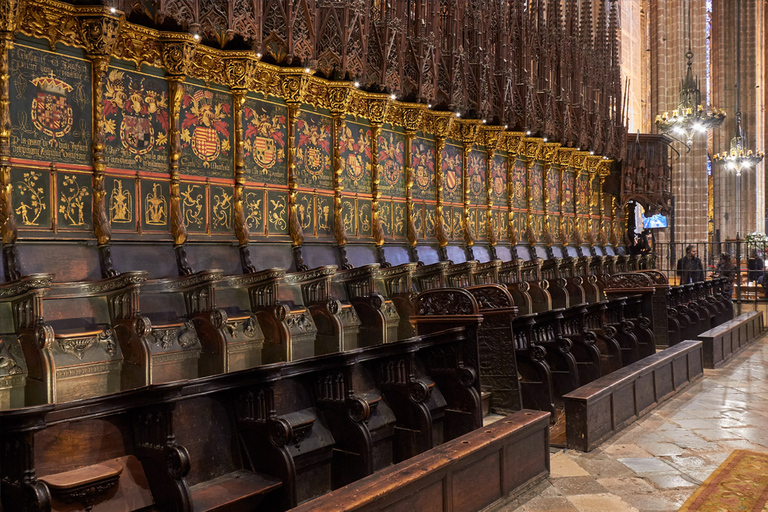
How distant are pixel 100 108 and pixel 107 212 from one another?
103 cm

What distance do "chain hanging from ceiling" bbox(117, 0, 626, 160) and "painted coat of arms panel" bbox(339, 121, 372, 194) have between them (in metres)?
0.71

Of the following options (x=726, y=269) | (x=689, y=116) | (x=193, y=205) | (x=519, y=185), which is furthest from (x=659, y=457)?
(x=689, y=116)

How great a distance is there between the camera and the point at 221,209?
6945 mm

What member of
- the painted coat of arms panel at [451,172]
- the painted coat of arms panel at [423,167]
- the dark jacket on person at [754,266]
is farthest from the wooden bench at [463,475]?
the dark jacket on person at [754,266]

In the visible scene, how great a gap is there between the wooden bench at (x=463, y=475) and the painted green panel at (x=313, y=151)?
494 centimetres

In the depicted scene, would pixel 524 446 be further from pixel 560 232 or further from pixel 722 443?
pixel 560 232

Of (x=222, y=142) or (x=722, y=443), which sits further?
(x=222, y=142)

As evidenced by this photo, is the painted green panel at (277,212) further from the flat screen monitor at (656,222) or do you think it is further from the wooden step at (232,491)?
the flat screen monitor at (656,222)

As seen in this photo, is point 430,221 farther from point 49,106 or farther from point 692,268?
point 692,268

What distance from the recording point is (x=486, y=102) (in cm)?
1062

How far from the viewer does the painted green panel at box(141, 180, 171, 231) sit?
621 centimetres

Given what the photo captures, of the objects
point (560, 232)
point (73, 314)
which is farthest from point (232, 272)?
point (560, 232)

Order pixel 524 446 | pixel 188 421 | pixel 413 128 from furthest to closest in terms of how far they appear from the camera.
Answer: pixel 413 128 → pixel 524 446 → pixel 188 421

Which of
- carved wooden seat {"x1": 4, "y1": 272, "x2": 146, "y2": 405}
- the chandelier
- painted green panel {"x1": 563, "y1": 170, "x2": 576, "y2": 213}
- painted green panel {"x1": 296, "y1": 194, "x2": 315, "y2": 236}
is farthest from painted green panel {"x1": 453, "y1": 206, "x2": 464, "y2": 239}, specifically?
the chandelier
